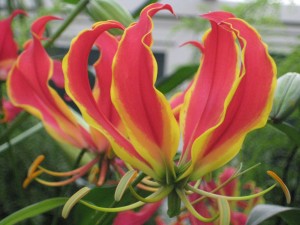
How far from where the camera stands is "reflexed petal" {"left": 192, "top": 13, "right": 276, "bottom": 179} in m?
0.51

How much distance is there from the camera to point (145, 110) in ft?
1.78

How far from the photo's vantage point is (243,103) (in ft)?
1.74

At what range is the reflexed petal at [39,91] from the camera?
2.19ft

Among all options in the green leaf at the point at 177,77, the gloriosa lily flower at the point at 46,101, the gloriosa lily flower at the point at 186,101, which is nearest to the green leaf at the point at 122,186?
the gloriosa lily flower at the point at 186,101

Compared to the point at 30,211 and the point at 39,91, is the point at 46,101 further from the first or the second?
the point at 30,211

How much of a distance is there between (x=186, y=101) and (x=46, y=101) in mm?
189

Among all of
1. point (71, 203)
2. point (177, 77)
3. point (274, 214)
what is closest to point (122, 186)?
point (71, 203)

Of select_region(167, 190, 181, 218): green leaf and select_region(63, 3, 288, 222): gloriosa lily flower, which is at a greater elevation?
select_region(63, 3, 288, 222): gloriosa lily flower

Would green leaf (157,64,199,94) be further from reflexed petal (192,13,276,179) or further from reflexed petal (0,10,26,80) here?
reflexed petal (192,13,276,179)

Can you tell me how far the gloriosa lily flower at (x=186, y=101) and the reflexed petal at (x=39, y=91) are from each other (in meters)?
0.12

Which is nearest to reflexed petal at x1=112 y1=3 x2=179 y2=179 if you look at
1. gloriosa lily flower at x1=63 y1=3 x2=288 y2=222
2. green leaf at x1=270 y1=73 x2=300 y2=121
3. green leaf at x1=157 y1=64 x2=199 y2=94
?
gloriosa lily flower at x1=63 y1=3 x2=288 y2=222

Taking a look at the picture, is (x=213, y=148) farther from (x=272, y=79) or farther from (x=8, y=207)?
(x=8, y=207)

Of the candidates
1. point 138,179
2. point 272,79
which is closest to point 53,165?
Result: point 138,179

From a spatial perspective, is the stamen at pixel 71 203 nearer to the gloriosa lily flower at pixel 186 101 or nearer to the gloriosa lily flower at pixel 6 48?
the gloriosa lily flower at pixel 186 101
